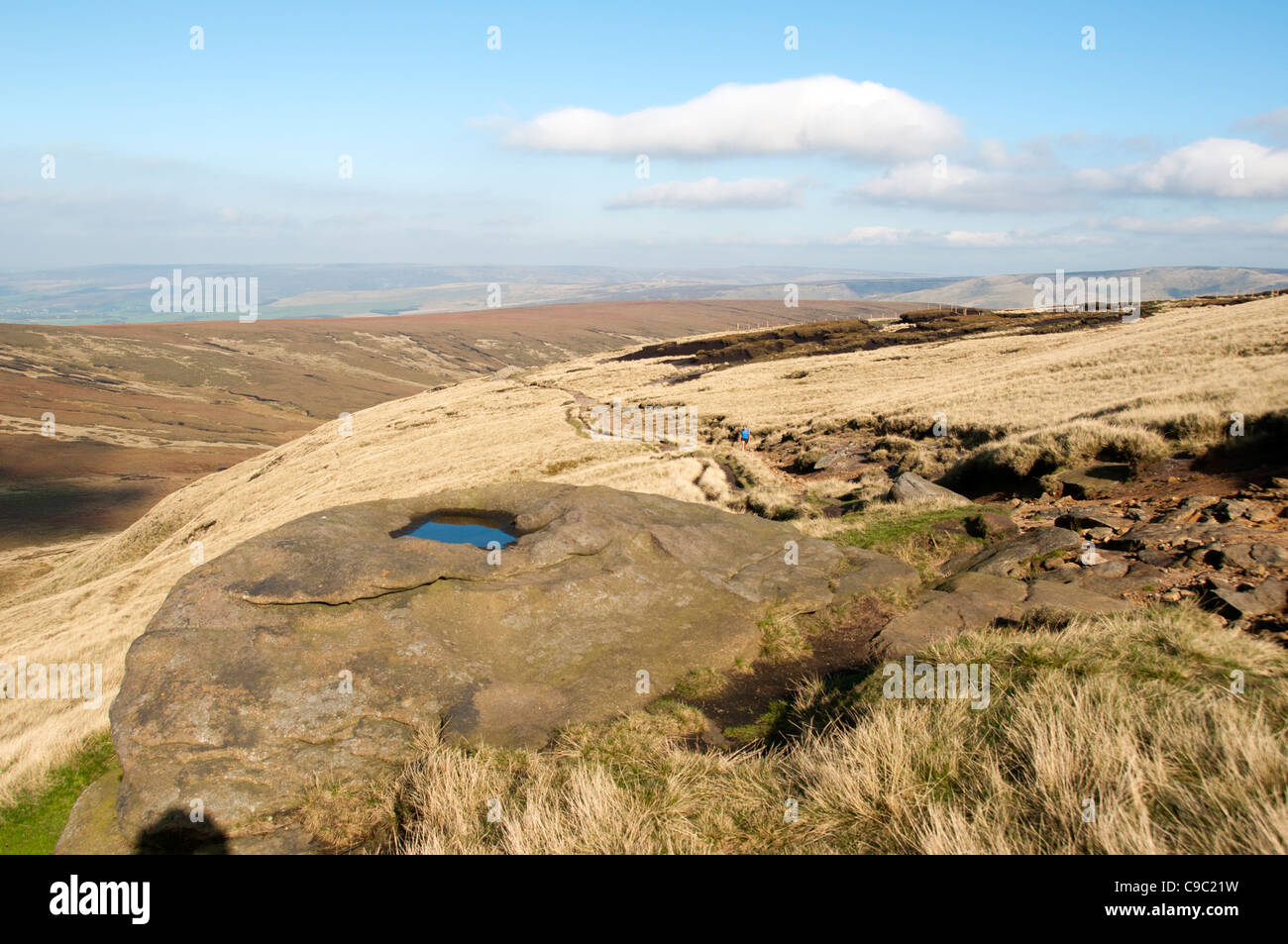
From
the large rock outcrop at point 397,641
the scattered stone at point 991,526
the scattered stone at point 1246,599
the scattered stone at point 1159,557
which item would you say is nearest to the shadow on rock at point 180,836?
the large rock outcrop at point 397,641

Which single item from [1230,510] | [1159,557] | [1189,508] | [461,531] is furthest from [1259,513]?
[461,531]

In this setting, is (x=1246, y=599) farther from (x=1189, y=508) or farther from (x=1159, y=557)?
(x=1189, y=508)

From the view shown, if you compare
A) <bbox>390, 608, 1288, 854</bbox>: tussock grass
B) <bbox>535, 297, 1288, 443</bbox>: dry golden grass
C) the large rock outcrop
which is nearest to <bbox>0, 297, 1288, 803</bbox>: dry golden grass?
<bbox>535, 297, 1288, 443</bbox>: dry golden grass

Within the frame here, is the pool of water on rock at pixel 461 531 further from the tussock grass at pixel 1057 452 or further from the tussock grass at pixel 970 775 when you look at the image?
the tussock grass at pixel 1057 452

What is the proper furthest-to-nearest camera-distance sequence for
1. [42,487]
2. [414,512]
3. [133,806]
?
1. [42,487]
2. [414,512]
3. [133,806]

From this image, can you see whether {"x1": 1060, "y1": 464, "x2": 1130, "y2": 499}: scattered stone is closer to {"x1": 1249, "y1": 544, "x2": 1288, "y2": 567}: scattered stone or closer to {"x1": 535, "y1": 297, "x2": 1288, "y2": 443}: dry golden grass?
{"x1": 535, "y1": 297, "x2": 1288, "y2": 443}: dry golden grass
